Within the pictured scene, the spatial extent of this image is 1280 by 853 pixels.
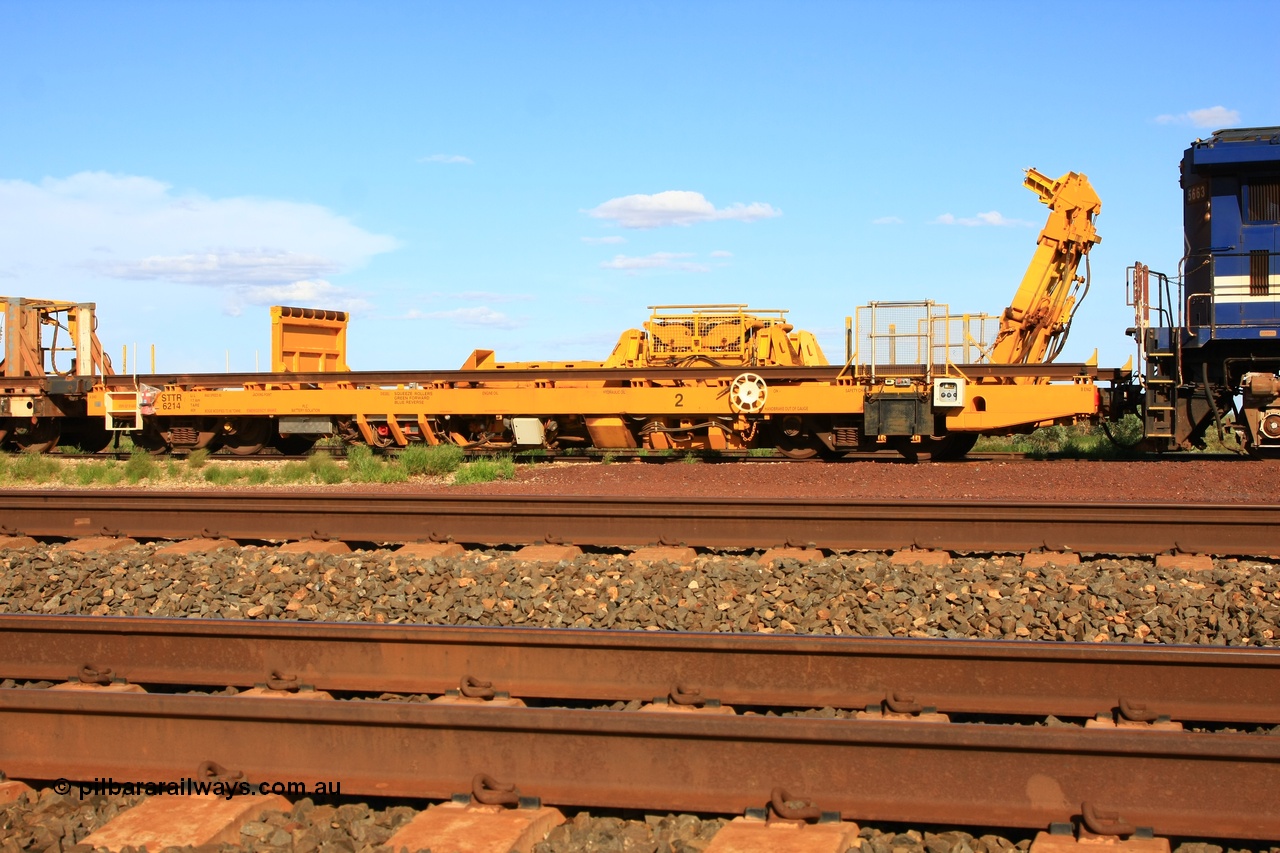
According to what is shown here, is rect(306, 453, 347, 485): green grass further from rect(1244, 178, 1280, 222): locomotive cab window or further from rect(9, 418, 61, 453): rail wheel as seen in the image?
rect(1244, 178, 1280, 222): locomotive cab window

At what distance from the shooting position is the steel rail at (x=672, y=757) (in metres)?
3.36

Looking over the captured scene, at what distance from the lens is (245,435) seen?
18109 mm

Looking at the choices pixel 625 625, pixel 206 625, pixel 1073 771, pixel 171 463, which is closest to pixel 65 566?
pixel 206 625

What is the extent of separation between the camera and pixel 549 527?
8438 mm

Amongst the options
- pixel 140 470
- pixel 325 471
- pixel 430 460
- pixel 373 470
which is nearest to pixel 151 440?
pixel 140 470

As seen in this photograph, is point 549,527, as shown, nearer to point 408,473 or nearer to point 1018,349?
point 408,473

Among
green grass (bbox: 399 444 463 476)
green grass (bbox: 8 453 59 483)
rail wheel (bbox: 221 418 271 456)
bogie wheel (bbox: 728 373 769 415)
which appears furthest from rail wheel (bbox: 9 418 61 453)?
Answer: bogie wheel (bbox: 728 373 769 415)

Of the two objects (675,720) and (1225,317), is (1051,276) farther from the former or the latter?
(675,720)

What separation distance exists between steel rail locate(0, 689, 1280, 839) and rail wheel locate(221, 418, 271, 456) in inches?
577

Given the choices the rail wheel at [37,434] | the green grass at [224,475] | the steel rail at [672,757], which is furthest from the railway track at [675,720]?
the rail wheel at [37,434]

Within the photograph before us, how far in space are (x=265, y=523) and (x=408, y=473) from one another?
557 cm

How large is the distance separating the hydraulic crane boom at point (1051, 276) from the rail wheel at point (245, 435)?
12.3 metres

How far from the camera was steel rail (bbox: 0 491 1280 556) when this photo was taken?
25.5 feet

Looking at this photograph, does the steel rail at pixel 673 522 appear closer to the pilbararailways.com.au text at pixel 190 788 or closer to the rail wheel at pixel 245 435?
the pilbararailways.com.au text at pixel 190 788
